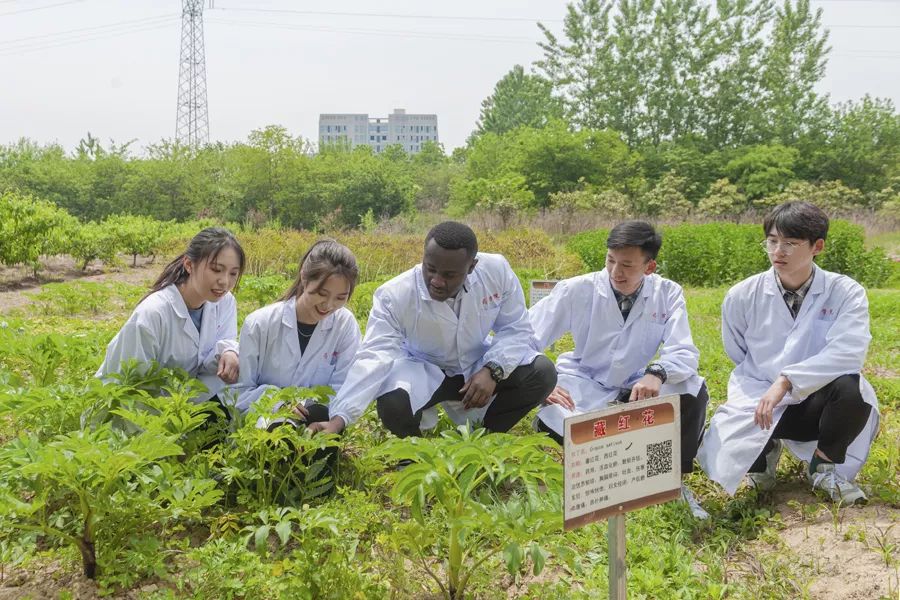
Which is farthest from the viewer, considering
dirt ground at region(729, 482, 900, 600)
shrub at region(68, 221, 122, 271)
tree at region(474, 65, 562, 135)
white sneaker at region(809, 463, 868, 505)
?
tree at region(474, 65, 562, 135)

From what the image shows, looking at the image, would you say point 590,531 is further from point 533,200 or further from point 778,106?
point 778,106

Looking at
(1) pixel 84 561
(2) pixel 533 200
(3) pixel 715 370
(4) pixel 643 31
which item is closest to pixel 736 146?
(4) pixel 643 31

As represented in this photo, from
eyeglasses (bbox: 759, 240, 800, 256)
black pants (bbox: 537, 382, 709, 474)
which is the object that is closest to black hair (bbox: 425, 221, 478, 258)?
black pants (bbox: 537, 382, 709, 474)

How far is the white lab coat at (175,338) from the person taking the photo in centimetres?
308

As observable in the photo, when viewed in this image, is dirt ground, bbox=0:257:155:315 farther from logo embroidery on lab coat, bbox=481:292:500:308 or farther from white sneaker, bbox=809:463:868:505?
white sneaker, bbox=809:463:868:505

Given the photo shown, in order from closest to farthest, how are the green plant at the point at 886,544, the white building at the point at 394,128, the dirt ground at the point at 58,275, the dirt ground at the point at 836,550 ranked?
the dirt ground at the point at 836,550 < the green plant at the point at 886,544 < the dirt ground at the point at 58,275 < the white building at the point at 394,128

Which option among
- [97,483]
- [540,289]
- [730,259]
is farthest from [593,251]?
[97,483]

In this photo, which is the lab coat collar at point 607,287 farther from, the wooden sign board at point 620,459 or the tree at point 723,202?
the tree at point 723,202

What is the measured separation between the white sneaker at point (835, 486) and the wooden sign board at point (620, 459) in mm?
1469

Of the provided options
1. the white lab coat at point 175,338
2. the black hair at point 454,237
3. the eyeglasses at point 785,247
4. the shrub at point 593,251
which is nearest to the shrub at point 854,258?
the shrub at point 593,251

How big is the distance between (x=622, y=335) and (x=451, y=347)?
0.85 meters

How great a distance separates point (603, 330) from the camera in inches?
143

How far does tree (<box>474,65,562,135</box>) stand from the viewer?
3868 cm

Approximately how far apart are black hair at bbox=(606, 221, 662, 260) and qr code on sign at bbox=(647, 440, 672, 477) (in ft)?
5.10
